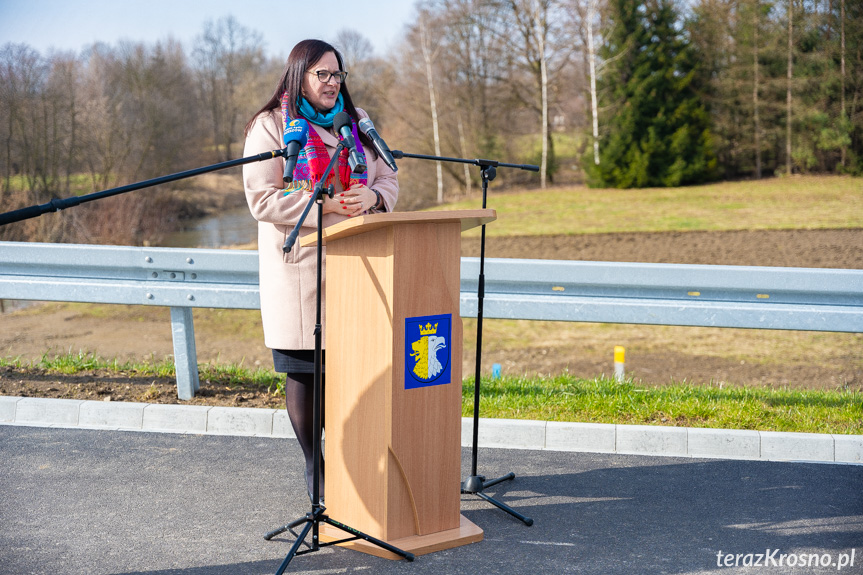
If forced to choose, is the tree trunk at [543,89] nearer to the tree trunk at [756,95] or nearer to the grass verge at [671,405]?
the tree trunk at [756,95]

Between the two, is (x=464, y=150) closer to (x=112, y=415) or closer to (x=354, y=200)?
(x=112, y=415)

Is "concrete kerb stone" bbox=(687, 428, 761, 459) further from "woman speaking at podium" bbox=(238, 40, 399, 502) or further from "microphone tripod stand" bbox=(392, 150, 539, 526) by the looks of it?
"woman speaking at podium" bbox=(238, 40, 399, 502)

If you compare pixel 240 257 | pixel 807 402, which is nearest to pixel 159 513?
pixel 240 257

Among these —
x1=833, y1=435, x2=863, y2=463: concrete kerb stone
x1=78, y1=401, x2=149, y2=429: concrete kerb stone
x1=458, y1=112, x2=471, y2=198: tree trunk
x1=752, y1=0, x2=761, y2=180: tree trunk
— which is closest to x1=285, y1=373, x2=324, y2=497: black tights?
x1=78, y1=401, x2=149, y2=429: concrete kerb stone

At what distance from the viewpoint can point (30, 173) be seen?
937 inches

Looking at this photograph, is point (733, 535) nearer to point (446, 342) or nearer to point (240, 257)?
point (446, 342)

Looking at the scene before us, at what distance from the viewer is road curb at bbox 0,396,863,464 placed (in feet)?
14.2

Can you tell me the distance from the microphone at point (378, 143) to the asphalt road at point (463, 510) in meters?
1.49

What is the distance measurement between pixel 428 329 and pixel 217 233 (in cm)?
2559

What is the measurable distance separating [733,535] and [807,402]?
2197 millimetres

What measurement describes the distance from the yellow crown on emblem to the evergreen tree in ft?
Answer: 100

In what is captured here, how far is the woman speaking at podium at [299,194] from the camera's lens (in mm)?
3398

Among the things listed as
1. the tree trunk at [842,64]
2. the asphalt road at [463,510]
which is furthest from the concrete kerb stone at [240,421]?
the tree trunk at [842,64]

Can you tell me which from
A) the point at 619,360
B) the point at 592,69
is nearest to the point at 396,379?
the point at 619,360
